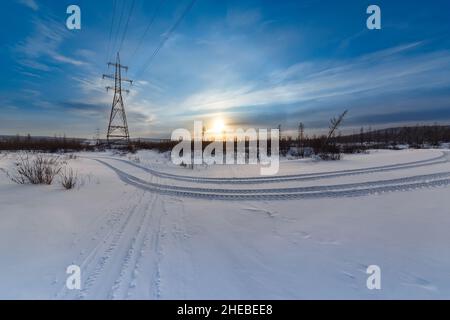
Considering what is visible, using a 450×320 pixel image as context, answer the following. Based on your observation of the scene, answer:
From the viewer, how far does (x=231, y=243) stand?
358 centimetres

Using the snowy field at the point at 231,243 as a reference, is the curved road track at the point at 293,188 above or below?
above

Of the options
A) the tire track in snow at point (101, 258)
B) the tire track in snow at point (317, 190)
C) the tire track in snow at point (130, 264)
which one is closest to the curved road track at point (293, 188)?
the tire track in snow at point (317, 190)

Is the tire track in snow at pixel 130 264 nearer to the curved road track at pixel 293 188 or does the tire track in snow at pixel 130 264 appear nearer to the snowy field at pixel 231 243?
the snowy field at pixel 231 243

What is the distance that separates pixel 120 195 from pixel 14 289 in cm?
430

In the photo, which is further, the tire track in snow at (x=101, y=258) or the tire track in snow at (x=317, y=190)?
the tire track in snow at (x=317, y=190)

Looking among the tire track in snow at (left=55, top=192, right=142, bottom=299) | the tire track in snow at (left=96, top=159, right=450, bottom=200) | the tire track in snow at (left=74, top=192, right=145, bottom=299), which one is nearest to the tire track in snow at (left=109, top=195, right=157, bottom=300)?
the tire track in snow at (left=74, top=192, right=145, bottom=299)

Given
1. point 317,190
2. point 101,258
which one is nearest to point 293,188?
point 317,190

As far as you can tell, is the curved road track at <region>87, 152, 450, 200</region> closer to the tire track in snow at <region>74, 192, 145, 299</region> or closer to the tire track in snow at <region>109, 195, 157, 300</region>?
the tire track in snow at <region>109, 195, 157, 300</region>

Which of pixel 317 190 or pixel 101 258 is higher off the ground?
pixel 317 190

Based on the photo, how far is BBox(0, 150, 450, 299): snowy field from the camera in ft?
8.11

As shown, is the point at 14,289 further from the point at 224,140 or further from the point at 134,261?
the point at 224,140

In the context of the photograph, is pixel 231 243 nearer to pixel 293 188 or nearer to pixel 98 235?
pixel 98 235

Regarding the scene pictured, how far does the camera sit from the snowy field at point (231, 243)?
8.11 ft

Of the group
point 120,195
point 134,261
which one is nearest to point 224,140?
point 120,195
